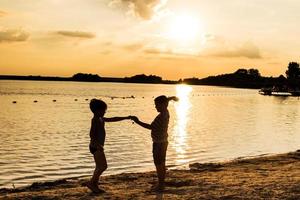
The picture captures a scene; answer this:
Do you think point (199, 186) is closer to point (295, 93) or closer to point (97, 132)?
point (97, 132)

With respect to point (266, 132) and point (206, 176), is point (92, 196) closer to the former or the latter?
point (206, 176)

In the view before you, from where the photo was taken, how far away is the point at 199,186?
11.9 meters

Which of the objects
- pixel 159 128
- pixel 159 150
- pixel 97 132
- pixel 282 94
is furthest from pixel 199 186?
pixel 282 94

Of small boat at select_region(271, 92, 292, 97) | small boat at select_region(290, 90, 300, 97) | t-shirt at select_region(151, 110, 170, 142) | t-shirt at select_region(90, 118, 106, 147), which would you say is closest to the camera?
t-shirt at select_region(90, 118, 106, 147)

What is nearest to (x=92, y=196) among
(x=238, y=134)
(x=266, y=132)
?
(x=238, y=134)

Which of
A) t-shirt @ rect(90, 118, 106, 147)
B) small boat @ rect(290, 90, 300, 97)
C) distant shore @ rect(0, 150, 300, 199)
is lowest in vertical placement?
distant shore @ rect(0, 150, 300, 199)

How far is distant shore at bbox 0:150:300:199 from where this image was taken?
416 inches

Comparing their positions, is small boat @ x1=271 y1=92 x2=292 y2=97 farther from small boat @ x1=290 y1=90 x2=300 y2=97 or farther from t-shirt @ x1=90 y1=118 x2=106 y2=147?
t-shirt @ x1=90 y1=118 x2=106 y2=147

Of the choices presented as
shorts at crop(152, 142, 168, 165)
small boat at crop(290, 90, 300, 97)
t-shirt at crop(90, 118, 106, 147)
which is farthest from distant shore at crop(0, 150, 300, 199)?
small boat at crop(290, 90, 300, 97)

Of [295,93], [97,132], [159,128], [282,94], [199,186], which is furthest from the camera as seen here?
[282,94]

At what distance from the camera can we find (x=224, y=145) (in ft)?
96.9

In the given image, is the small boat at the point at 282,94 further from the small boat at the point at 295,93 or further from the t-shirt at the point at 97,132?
the t-shirt at the point at 97,132

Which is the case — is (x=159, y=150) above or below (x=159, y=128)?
below

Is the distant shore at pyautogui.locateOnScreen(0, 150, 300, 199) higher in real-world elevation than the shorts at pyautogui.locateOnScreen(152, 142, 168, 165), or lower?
lower
